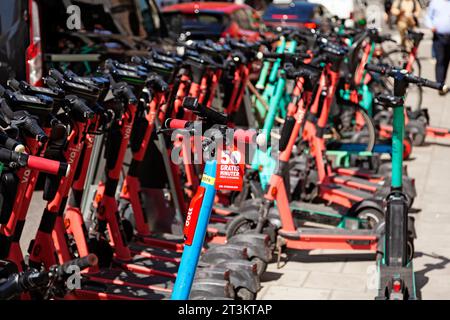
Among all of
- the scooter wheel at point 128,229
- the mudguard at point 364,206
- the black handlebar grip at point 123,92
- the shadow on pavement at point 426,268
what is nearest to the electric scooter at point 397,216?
the shadow on pavement at point 426,268

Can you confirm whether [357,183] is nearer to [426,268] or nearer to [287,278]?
[426,268]

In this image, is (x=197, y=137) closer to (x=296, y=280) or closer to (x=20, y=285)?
(x=20, y=285)

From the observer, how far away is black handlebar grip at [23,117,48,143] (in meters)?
4.81

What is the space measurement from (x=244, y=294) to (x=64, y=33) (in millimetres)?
4822

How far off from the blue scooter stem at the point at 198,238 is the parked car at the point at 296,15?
15.2 metres

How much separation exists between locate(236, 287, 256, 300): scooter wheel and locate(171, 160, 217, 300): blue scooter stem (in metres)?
1.77

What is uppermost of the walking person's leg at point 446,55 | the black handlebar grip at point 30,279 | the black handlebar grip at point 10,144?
the walking person's leg at point 446,55

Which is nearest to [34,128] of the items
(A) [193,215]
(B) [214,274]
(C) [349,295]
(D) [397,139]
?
(A) [193,215]

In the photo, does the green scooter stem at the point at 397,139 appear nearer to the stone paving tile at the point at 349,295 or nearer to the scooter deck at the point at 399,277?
the scooter deck at the point at 399,277

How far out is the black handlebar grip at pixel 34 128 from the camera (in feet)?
15.8

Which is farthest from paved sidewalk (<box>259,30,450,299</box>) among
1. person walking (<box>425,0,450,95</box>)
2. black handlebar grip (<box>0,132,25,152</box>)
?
person walking (<box>425,0,450,95</box>)

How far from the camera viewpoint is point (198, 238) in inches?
179

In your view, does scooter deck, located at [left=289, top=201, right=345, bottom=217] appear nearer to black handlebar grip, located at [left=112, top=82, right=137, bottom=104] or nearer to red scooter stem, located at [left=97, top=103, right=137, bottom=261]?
red scooter stem, located at [left=97, top=103, right=137, bottom=261]

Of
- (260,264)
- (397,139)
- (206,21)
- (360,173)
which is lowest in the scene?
(260,264)
